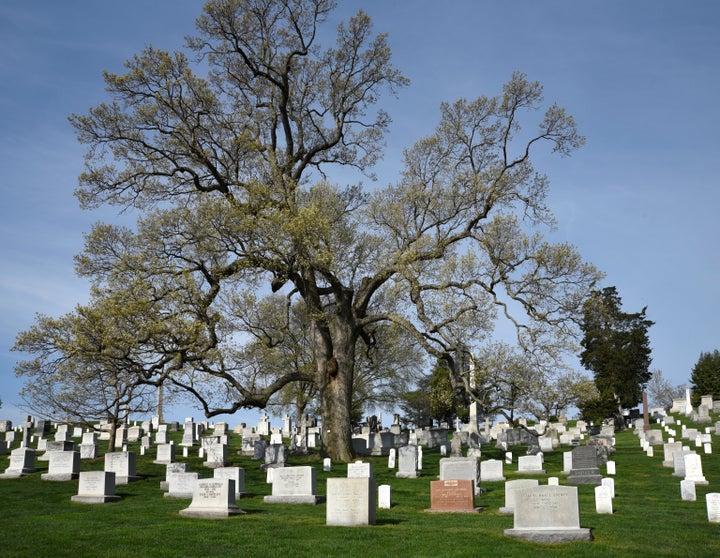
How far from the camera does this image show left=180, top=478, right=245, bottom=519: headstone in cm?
1522

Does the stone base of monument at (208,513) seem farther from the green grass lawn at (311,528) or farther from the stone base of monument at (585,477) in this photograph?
the stone base of monument at (585,477)

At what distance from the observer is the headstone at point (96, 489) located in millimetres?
18078

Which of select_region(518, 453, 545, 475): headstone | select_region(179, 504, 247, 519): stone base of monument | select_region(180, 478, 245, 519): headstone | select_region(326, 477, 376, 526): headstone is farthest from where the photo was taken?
select_region(518, 453, 545, 475): headstone

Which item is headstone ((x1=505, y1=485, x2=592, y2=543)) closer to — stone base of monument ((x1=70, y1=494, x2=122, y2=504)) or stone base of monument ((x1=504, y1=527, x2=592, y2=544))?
stone base of monument ((x1=504, y1=527, x2=592, y2=544))

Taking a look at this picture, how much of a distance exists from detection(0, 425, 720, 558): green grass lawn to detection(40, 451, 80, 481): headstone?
508 millimetres

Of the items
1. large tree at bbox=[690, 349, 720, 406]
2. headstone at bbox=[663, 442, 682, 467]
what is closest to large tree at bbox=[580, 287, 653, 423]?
large tree at bbox=[690, 349, 720, 406]

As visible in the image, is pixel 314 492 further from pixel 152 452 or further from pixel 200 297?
pixel 152 452

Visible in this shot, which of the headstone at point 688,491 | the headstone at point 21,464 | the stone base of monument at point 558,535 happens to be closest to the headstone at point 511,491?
the stone base of monument at point 558,535

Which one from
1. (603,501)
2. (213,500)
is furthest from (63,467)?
(603,501)

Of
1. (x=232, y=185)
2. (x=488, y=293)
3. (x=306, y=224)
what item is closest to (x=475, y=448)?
(x=488, y=293)

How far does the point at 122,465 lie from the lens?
2245cm

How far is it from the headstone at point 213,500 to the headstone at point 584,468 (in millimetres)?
11560

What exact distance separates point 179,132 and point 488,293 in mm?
13800

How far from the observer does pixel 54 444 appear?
2803cm
